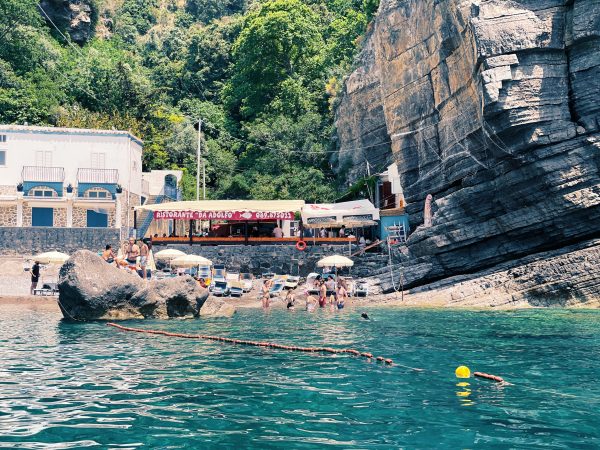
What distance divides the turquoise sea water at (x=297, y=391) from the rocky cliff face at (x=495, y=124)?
8633 mm

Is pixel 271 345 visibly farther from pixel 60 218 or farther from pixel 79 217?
pixel 60 218

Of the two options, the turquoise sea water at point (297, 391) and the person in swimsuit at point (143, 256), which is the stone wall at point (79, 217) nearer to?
the person in swimsuit at point (143, 256)

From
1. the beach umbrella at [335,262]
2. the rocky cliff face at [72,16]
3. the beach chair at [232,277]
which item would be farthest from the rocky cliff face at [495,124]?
the rocky cliff face at [72,16]

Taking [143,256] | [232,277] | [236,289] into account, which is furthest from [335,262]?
[143,256]

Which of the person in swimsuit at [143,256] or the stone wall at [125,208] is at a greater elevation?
the stone wall at [125,208]

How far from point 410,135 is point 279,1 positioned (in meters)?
27.8

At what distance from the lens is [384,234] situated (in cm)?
3788

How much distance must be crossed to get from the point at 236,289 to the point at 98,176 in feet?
49.3

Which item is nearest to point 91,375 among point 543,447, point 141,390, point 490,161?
point 141,390

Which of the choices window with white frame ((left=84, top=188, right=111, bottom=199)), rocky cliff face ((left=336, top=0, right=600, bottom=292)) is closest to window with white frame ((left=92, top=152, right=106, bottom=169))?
window with white frame ((left=84, top=188, right=111, bottom=199))

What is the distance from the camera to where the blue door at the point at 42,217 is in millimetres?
40594

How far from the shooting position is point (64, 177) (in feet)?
132

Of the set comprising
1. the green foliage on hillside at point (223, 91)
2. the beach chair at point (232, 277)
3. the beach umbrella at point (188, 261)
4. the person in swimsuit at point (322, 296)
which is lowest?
the person in swimsuit at point (322, 296)

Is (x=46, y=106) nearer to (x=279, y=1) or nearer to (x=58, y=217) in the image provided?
(x=58, y=217)
